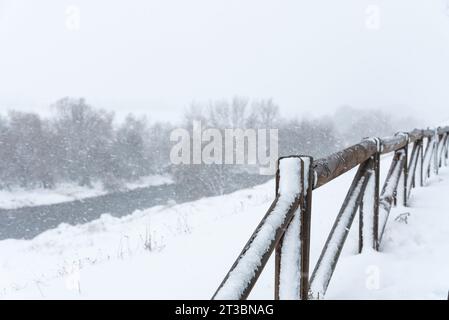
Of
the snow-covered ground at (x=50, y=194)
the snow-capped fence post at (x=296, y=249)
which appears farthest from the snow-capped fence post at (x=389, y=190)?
the snow-covered ground at (x=50, y=194)

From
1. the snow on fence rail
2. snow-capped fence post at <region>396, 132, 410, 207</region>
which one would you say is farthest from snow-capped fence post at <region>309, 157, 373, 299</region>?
snow-capped fence post at <region>396, 132, 410, 207</region>

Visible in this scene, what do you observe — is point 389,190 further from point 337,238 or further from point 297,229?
point 297,229

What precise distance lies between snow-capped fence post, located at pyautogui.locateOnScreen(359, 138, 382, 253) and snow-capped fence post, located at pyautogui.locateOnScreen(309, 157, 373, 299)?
5.0 inches

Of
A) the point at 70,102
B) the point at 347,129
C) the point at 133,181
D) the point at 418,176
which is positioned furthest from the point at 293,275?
the point at 347,129

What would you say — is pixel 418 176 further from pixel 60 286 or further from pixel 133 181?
pixel 133 181

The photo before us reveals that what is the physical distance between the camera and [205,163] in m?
53.7

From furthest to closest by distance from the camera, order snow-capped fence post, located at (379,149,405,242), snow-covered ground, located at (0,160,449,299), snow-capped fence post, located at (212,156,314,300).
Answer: snow-capped fence post, located at (379,149,405,242) → snow-covered ground, located at (0,160,449,299) → snow-capped fence post, located at (212,156,314,300)

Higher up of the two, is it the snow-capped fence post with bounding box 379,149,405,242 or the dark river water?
the snow-capped fence post with bounding box 379,149,405,242

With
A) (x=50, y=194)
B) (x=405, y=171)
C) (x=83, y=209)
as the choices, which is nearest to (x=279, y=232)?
(x=405, y=171)

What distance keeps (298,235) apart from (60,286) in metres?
3.15

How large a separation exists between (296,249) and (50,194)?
2355 inches

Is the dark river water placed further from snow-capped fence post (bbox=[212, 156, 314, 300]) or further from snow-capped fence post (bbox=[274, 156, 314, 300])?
snow-capped fence post (bbox=[212, 156, 314, 300])

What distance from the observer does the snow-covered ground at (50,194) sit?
5194 centimetres

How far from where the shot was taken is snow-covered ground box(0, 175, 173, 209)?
5194 cm
